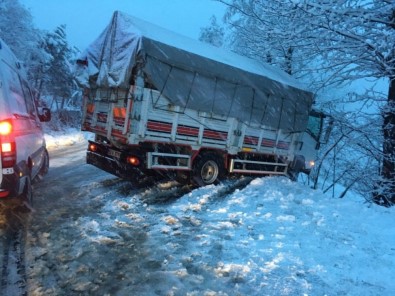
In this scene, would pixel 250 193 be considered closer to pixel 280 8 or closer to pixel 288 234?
pixel 288 234

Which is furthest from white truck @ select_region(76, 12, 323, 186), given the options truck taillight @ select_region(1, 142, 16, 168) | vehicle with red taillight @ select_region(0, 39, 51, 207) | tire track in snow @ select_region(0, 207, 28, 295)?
truck taillight @ select_region(1, 142, 16, 168)

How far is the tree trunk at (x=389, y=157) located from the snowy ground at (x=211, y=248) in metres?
1.53

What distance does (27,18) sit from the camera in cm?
3334

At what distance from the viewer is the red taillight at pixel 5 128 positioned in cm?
465

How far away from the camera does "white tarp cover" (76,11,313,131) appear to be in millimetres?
8062

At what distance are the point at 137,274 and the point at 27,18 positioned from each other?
34927 mm

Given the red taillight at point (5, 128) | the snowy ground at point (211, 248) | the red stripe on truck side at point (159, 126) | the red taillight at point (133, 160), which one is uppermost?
the red stripe on truck side at point (159, 126)

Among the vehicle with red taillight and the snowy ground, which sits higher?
the vehicle with red taillight

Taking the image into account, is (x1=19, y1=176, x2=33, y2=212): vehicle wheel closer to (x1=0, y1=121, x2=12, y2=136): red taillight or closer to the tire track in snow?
the tire track in snow

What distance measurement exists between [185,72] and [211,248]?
471 cm

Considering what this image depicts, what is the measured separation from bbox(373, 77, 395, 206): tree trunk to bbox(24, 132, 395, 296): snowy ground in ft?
5.03

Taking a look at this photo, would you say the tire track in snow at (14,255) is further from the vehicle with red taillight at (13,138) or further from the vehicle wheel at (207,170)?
the vehicle wheel at (207,170)

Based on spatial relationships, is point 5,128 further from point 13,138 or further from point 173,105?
point 173,105

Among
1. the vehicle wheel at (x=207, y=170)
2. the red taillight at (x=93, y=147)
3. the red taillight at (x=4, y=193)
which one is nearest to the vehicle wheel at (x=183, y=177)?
the vehicle wheel at (x=207, y=170)
